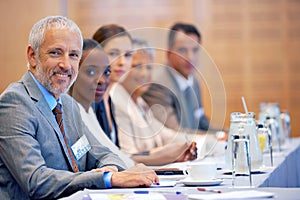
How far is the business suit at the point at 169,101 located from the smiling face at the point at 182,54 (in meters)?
0.18

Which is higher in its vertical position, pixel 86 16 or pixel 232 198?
pixel 86 16

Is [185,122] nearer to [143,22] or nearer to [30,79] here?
[30,79]

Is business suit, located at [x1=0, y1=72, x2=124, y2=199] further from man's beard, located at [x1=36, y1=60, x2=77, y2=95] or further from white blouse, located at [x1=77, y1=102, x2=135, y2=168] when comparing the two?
white blouse, located at [x1=77, y1=102, x2=135, y2=168]

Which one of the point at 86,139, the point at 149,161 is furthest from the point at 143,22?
the point at 86,139

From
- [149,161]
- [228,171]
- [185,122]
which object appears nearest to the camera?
[228,171]

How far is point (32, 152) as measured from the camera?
207cm

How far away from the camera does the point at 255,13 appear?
7629 mm

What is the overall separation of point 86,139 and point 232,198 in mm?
1009

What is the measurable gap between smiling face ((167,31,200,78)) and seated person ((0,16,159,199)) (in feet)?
8.08

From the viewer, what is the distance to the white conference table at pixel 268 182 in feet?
5.93

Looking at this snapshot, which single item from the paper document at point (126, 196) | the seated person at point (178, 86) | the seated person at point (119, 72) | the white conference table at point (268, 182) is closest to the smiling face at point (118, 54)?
the seated person at point (119, 72)

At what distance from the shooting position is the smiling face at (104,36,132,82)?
343cm

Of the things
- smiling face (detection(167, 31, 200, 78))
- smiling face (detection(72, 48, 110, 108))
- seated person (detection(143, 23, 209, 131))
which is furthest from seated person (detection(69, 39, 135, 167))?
smiling face (detection(167, 31, 200, 78))

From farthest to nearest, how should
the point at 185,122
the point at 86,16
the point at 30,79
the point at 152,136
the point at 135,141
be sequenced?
the point at 86,16, the point at 185,122, the point at 152,136, the point at 135,141, the point at 30,79
